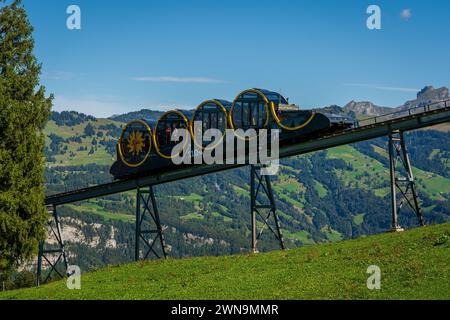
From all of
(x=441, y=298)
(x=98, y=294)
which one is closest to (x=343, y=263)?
(x=441, y=298)

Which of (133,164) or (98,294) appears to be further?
(133,164)

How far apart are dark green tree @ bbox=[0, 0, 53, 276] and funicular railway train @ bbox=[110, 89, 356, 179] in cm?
1377

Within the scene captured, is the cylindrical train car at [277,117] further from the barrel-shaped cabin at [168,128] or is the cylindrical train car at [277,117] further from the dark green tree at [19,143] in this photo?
the dark green tree at [19,143]

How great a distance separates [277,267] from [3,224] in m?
17.8

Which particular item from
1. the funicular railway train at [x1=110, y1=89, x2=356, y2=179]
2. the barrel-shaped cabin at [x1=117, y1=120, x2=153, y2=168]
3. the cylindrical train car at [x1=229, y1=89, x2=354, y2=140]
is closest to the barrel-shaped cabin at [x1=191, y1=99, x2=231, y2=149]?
the funicular railway train at [x1=110, y1=89, x2=356, y2=179]

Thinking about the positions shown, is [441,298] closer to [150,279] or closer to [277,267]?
[277,267]

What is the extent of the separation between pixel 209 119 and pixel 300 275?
1006 inches

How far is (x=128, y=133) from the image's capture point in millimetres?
66000

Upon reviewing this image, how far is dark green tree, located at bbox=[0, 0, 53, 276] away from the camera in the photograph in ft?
144

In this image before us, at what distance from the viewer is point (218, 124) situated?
183ft

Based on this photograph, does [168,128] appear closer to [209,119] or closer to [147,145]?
[147,145]

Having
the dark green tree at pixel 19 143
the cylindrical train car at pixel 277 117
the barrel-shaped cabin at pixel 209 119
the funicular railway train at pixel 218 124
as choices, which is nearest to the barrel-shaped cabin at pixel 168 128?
the funicular railway train at pixel 218 124

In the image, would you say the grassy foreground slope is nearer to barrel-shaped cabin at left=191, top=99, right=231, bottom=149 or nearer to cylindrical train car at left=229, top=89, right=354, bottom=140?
cylindrical train car at left=229, top=89, right=354, bottom=140

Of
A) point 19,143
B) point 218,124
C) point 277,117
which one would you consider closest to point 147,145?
point 218,124
